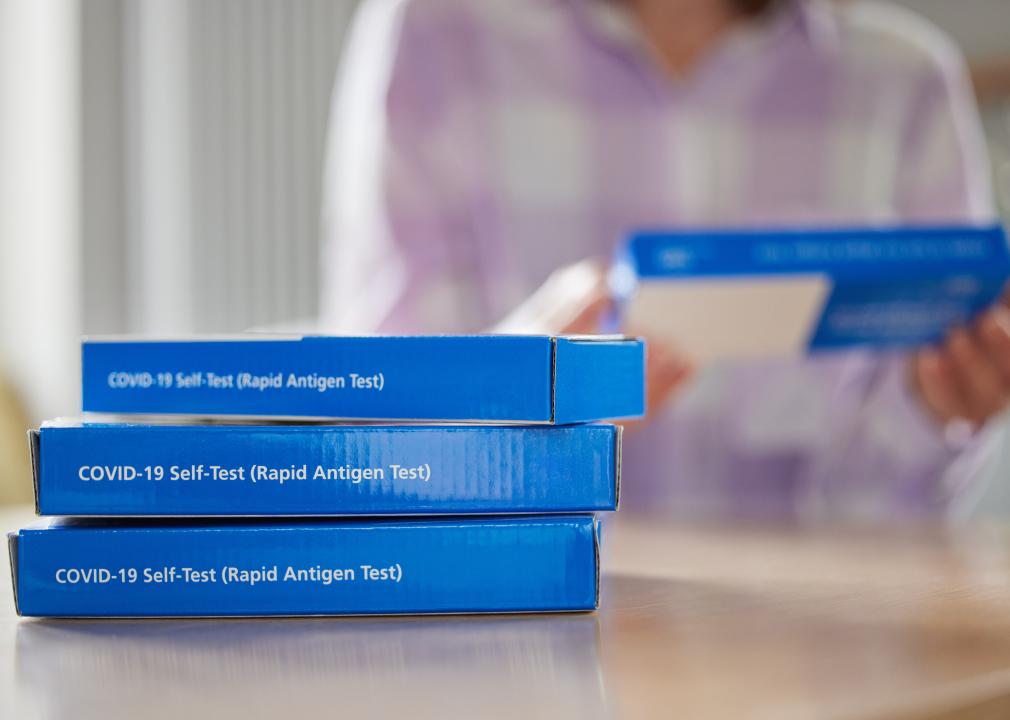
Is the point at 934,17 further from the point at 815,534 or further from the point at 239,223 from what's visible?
the point at 815,534

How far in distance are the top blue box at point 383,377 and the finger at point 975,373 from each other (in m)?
0.54

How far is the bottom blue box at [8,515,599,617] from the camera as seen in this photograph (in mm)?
496

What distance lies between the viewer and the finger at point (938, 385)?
3.22 feet

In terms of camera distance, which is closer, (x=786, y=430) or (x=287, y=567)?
(x=287, y=567)

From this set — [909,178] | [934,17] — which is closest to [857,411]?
[909,178]

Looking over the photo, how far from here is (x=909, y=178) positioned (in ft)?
4.44

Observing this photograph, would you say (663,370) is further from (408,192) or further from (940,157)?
(940,157)

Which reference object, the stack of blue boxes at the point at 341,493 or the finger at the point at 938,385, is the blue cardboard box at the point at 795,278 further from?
the stack of blue boxes at the point at 341,493

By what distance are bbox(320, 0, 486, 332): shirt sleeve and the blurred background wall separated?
102cm

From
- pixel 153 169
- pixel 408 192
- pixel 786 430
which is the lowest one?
pixel 786 430

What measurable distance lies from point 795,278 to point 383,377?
0.40 metres

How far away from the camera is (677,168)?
132 centimetres

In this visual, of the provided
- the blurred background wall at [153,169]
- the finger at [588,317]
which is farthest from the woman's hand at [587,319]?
the blurred background wall at [153,169]

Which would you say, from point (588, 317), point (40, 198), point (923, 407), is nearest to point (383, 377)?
point (588, 317)
